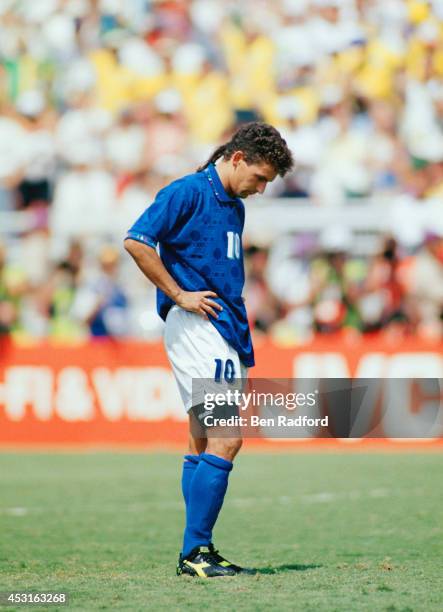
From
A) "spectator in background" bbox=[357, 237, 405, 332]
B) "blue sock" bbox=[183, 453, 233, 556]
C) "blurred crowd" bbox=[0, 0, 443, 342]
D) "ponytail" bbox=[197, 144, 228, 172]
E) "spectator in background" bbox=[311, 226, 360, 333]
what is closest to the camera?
"blue sock" bbox=[183, 453, 233, 556]

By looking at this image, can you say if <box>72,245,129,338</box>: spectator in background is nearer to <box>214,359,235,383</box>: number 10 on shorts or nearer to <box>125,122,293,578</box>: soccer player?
<box>125,122,293,578</box>: soccer player

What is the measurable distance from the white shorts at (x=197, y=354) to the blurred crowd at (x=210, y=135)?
782cm

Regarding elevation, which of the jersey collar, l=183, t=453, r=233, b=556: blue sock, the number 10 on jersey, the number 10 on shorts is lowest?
l=183, t=453, r=233, b=556: blue sock

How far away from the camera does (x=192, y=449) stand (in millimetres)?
5902

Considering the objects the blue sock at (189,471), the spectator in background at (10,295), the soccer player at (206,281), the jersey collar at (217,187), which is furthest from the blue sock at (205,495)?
the spectator in background at (10,295)

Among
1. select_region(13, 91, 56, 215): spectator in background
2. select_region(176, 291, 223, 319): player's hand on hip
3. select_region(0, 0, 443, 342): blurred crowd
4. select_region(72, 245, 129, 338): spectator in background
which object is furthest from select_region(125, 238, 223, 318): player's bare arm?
select_region(13, 91, 56, 215): spectator in background

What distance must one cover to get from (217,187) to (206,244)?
28cm

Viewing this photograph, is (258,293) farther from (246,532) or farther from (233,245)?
(233,245)

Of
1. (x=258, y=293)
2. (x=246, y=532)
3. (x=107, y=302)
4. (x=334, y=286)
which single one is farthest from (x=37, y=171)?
(x=246, y=532)

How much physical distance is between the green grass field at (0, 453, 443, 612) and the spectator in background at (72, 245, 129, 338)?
177cm

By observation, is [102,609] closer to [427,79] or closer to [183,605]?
[183,605]

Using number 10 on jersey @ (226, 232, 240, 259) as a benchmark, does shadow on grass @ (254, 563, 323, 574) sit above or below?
below

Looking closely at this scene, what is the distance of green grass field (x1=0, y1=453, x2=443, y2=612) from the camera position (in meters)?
5.03

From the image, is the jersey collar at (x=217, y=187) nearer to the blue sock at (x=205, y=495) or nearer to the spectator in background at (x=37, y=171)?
the blue sock at (x=205, y=495)
